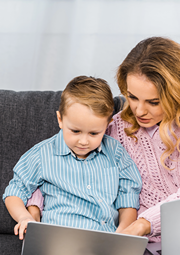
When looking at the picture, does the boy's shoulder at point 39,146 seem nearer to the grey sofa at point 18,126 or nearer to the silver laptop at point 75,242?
the grey sofa at point 18,126

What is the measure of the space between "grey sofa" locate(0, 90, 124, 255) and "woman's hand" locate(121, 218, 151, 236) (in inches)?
20.3

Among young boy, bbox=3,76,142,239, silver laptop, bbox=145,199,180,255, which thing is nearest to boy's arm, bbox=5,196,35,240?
young boy, bbox=3,76,142,239

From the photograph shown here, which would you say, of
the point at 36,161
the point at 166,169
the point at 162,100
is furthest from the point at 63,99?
the point at 166,169

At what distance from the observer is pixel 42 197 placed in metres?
1.16

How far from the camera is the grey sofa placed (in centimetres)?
127

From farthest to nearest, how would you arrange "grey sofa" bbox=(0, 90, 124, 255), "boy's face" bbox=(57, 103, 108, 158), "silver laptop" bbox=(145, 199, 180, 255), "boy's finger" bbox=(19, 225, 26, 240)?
"grey sofa" bbox=(0, 90, 124, 255)
"boy's face" bbox=(57, 103, 108, 158)
"boy's finger" bbox=(19, 225, 26, 240)
"silver laptop" bbox=(145, 199, 180, 255)

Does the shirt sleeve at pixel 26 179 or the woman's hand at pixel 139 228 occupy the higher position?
the shirt sleeve at pixel 26 179

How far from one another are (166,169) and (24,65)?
1.07 m

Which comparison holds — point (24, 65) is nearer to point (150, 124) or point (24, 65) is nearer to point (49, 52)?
Answer: point (49, 52)

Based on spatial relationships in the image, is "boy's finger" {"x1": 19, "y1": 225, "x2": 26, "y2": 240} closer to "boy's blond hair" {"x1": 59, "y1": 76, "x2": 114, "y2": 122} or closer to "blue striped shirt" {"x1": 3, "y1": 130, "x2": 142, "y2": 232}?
"blue striped shirt" {"x1": 3, "y1": 130, "x2": 142, "y2": 232}

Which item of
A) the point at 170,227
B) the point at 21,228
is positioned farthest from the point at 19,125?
the point at 170,227

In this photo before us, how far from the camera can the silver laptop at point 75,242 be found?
0.74m


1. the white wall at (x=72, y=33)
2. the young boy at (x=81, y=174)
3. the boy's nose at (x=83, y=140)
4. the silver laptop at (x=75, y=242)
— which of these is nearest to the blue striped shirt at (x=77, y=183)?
the young boy at (x=81, y=174)

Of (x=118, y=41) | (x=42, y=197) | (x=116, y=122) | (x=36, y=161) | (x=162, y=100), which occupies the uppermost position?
(x=118, y=41)
